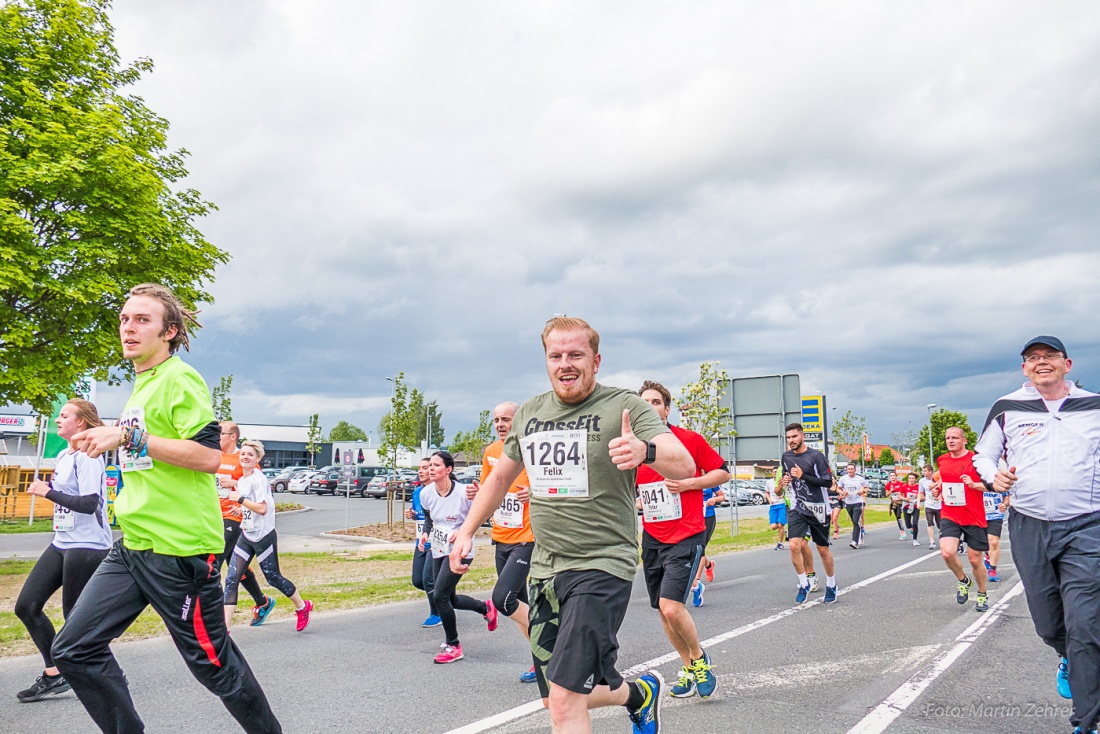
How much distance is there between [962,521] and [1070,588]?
504 centimetres

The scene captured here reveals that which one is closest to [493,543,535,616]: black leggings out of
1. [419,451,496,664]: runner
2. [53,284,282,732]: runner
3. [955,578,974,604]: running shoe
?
[419,451,496,664]: runner

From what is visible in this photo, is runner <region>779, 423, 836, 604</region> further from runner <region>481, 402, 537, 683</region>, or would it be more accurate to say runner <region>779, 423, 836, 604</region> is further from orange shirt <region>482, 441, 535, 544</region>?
orange shirt <region>482, 441, 535, 544</region>

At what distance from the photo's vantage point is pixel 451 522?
722cm

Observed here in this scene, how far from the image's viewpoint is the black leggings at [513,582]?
Result: 5.46 metres

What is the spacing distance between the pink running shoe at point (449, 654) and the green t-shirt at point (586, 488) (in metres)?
3.30

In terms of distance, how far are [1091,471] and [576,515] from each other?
3130mm

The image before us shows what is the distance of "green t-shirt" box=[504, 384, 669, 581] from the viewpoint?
3.29 m

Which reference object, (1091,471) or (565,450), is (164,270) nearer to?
(565,450)

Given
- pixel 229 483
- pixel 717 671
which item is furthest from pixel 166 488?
pixel 717 671

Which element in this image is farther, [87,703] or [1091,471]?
[1091,471]

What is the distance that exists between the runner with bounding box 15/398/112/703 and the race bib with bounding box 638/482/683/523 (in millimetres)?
3729

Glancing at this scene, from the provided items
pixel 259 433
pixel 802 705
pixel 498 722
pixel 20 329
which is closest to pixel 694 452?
pixel 802 705

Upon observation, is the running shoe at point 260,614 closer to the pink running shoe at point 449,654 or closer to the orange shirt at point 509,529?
the pink running shoe at point 449,654

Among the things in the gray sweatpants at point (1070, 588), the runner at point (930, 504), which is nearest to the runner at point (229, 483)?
the gray sweatpants at point (1070, 588)
